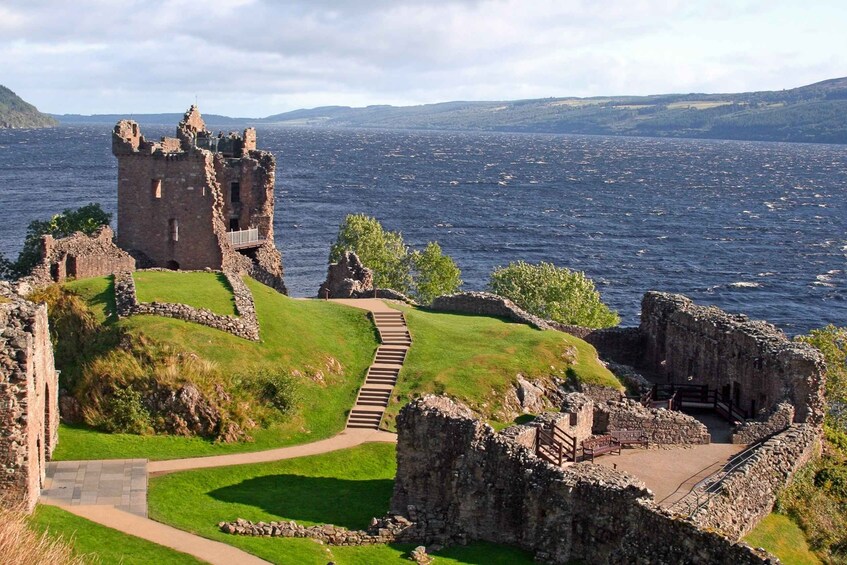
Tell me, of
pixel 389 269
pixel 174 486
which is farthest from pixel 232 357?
pixel 389 269

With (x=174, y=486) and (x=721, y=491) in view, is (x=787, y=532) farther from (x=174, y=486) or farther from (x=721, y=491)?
(x=174, y=486)

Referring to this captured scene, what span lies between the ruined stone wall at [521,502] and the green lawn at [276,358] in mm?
8245

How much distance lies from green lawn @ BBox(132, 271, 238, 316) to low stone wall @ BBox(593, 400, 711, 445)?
17799 mm

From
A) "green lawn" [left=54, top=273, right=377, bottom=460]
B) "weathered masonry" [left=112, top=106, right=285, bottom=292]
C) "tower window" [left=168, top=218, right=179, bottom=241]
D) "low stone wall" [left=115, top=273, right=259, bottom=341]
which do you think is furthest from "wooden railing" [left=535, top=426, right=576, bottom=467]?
"tower window" [left=168, top=218, right=179, bottom=241]

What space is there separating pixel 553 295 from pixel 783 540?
43.3m

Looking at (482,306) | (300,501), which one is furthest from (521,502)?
(482,306)

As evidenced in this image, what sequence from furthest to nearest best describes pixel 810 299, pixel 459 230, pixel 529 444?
1. pixel 459 230
2. pixel 810 299
3. pixel 529 444

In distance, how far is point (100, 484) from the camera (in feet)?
123

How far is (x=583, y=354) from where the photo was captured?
56000mm

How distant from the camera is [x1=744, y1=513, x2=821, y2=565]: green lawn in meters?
37.2

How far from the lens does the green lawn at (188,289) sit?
5081 cm

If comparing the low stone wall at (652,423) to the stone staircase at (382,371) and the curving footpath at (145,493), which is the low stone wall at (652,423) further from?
the stone staircase at (382,371)

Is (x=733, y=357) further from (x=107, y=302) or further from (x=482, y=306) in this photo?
(x=107, y=302)

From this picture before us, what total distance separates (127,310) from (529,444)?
64.8ft
